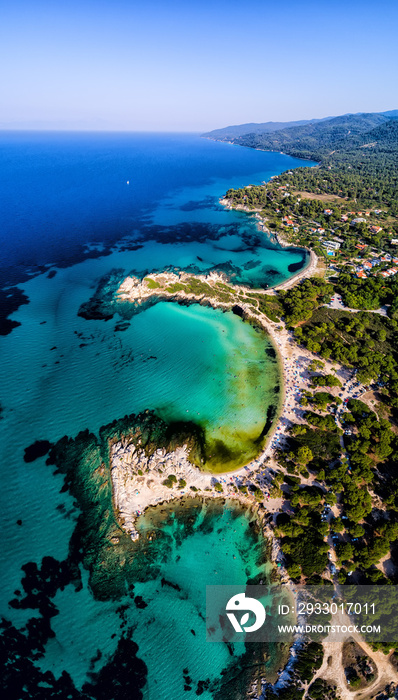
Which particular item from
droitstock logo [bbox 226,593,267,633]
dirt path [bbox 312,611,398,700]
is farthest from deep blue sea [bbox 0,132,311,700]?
dirt path [bbox 312,611,398,700]

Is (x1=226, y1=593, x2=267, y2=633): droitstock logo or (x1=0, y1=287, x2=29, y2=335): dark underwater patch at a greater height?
(x1=0, y1=287, x2=29, y2=335): dark underwater patch

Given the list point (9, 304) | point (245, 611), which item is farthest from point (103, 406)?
point (9, 304)

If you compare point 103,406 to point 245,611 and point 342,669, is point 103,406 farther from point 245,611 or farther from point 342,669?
point 342,669

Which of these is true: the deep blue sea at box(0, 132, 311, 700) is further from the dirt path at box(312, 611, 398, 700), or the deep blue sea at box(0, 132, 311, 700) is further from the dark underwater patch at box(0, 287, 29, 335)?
the dirt path at box(312, 611, 398, 700)

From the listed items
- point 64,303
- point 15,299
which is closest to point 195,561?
point 64,303

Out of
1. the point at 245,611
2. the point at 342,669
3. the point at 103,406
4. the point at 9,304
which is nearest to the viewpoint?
the point at 342,669

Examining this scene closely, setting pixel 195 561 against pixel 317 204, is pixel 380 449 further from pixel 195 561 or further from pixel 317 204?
pixel 317 204
